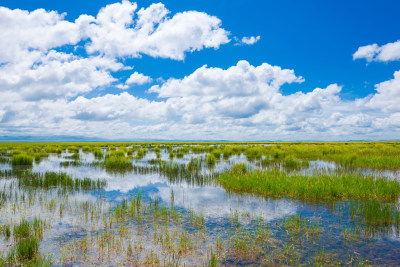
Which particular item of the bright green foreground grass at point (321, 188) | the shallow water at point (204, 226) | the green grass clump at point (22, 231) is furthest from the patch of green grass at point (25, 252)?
the bright green foreground grass at point (321, 188)

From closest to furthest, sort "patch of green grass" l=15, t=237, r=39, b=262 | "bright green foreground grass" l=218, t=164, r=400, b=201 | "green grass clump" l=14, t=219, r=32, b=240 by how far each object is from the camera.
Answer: "patch of green grass" l=15, t=237, r=39, b=262 → "green grass clump" l=14, t=219, r=32, b=240 → "bright green foreground grass" l=218, t=164, r=400, b=201

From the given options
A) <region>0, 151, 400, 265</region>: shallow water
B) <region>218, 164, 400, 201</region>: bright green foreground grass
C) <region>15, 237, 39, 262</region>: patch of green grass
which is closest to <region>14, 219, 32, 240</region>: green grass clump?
<region>0, 151, 400, 265</region>: shallow water

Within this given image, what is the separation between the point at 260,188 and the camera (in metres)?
12.7

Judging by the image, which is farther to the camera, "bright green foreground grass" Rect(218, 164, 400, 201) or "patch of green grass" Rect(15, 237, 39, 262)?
"bright green foreground grass" Rect(218, 164, 400, 201)

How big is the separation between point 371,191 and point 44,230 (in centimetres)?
1334

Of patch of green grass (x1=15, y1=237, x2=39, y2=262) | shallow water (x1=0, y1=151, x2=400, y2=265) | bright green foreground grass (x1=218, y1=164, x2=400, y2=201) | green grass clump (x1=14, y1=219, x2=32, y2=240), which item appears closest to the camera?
patch of green grass (x1=15, y1=237, x2=39, y2=262)

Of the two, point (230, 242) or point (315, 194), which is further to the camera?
point (315, 194)

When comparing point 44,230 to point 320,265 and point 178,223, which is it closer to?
point 178,223

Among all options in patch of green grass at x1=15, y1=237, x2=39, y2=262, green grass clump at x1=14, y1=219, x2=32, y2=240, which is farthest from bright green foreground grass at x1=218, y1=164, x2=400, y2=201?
patch of green grass at x1=15, y1=237, x2=39, y2=262

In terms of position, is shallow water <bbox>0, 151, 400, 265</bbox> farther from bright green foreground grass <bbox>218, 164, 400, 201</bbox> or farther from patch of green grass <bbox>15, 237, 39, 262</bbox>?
bright green foreground grass <bbox>218, 164, 400, 201</bbox>

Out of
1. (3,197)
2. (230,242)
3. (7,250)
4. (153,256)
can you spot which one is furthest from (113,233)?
(3,197)

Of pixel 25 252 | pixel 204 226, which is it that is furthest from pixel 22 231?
pixel 204 226

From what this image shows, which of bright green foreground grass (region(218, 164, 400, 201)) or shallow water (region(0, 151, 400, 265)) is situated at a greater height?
bright green foreground grass (region(218, 164, 400, 201))

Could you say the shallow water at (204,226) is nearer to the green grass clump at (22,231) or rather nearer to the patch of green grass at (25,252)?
the green grass clump at (22,231)
